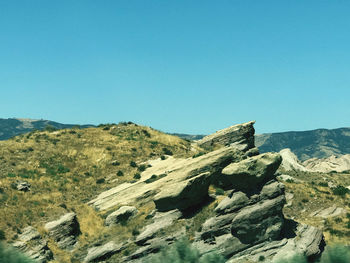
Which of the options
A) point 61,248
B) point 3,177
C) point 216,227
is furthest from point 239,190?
point 3,177

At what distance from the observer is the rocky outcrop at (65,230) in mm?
52231

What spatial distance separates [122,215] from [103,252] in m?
8.90

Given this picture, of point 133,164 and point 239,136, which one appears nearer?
point 133,164

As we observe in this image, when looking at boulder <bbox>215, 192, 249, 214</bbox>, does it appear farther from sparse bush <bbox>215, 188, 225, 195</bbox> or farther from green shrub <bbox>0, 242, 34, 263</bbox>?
green shrub <bbox>0, 242, 34, 263</bbox>

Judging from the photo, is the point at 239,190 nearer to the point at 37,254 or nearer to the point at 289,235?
the point at 289,235

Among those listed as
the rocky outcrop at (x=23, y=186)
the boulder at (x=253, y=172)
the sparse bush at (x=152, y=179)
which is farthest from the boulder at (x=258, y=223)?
the rocky outcrop at (x=23, y=186)

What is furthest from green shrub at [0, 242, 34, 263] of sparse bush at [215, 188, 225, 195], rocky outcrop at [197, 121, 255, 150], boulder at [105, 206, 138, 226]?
rocky outcrop at [197, 121, 255, 150]

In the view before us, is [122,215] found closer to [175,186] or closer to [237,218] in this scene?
[175,186]

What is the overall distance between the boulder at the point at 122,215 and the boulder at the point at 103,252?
22.9 feet

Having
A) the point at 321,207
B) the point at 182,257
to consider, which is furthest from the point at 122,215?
the point at 182,257

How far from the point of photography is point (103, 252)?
45906mm

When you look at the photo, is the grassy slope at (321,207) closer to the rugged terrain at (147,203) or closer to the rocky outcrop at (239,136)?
the rugged terrain at (147,203)

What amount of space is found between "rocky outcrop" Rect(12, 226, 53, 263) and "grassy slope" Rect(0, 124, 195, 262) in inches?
56.2

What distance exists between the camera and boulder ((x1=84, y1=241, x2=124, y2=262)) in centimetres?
4562
